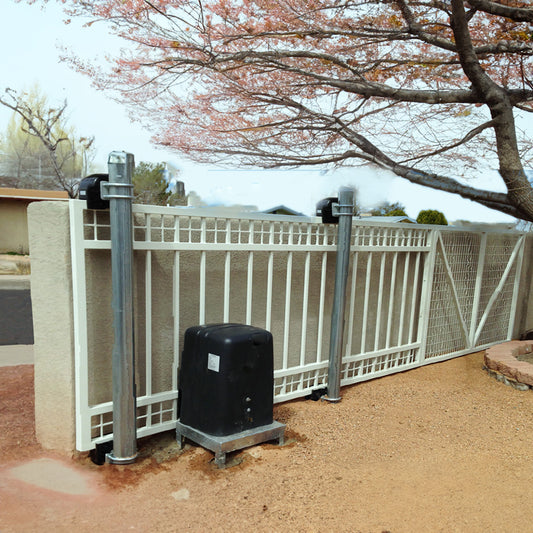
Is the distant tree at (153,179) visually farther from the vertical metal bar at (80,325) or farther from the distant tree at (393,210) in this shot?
the vertical metal bar at (80,325)

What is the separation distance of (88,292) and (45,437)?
1121 millimetres

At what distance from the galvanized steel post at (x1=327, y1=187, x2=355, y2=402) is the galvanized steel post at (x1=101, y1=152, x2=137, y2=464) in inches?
80.1

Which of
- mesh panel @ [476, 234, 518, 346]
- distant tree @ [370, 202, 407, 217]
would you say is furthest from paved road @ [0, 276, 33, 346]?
distant tree @ [370, 202, 407, 217]

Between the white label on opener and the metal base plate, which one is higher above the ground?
the white label on opener

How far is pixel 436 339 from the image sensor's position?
6.19m

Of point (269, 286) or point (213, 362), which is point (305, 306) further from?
point (213, 362)

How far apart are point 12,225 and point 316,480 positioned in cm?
2694

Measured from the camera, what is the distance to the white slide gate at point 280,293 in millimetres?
3201

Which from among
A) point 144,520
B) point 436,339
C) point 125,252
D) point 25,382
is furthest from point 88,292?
point 436,339

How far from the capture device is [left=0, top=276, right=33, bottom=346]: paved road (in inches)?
302

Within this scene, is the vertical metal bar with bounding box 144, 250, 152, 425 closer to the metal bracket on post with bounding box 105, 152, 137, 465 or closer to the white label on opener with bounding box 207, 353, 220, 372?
the metal bracket on post with bounding box 105, 152, 137, 465

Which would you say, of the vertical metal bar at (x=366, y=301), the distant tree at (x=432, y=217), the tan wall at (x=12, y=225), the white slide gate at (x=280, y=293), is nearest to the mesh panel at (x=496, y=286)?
the white slide gate at (x=280, y=293)

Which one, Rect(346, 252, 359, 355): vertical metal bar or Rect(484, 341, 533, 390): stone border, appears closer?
Rect(346, 252, 359, 355): vertical metal bar

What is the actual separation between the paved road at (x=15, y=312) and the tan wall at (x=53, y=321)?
4413 millimetres
